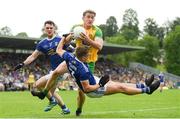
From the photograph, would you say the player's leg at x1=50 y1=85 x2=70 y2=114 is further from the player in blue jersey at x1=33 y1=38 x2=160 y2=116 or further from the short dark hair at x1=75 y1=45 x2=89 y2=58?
the short dark hair at x1=75 y1=45 x2=89 y2=58

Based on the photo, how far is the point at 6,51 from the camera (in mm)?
67125

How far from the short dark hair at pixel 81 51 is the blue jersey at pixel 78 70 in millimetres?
125

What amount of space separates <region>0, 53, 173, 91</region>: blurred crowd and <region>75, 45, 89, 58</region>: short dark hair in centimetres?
2305

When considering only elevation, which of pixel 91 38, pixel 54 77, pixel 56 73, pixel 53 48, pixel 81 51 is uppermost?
pixel 91 38

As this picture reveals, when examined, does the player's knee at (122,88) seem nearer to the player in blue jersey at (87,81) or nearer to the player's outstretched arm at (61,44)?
the player in blue jersey at (87,81)

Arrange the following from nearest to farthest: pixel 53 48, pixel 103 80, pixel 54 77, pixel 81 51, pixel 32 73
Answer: pixel 103 80 → pixel 81 51 → pixel 54 77 → pixel 53 48 → pixel 32 73

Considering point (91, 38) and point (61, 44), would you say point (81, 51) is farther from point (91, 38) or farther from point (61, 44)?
point (91, 38)

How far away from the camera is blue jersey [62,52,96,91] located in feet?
37.2

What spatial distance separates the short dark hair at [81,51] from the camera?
441 inches

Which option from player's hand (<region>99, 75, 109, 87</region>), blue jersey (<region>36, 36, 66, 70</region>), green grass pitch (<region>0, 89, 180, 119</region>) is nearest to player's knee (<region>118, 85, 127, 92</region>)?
player's hand (<region>99, 75, 109, 87</region>)

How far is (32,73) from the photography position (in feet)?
183

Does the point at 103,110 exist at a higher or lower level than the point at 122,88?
lower

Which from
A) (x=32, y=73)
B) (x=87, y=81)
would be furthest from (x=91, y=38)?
(x=32, y=73)

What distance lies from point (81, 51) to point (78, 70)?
419 mm
